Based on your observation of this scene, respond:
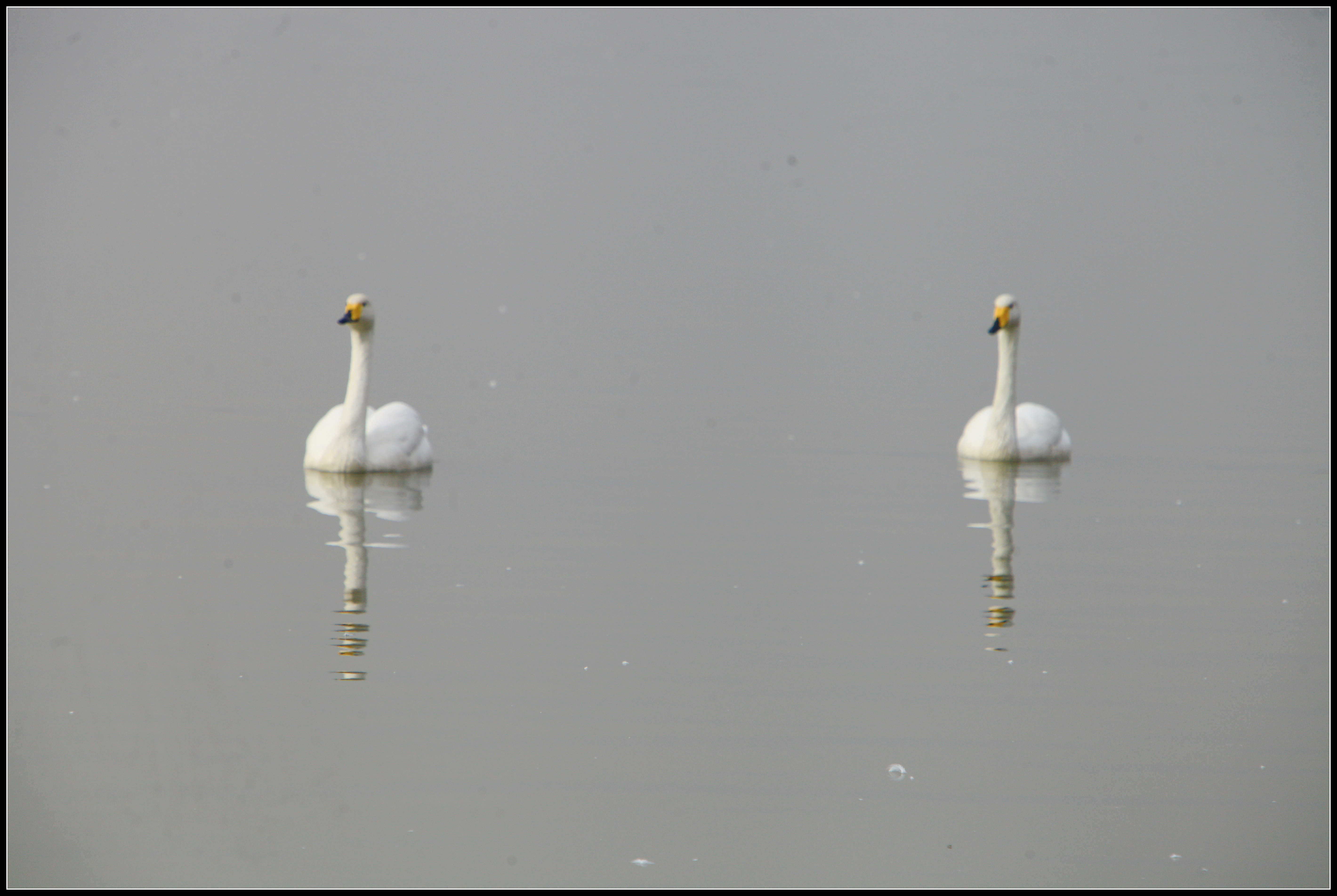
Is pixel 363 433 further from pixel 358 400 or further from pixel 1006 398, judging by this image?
pixel 1006 398

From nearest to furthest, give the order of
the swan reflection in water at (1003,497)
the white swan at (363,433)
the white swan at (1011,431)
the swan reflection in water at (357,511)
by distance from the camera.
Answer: the swan reflection in water at (357,511)
the swan reflection in water at (1003,497)
the white swan at (363,433)
the white swan at (1011,431)

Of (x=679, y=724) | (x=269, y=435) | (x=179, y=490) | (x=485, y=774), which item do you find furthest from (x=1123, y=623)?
(x=269, y=435)

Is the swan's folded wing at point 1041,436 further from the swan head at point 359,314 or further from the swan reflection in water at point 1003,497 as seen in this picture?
the swan head at point 359,314

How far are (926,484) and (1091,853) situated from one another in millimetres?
7167

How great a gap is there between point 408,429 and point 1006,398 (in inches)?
200

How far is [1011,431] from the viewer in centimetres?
1402

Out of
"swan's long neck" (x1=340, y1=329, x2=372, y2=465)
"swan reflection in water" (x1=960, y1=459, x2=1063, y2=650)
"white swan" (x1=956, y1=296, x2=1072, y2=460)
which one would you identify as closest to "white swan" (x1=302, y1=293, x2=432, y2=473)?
"swan's long neck" (x1=340, y1=329, x2=372, y2=465)

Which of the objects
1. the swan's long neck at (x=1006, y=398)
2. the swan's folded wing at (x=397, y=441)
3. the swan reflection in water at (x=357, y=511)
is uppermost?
the swan's long neck at (x=1006, y=398)

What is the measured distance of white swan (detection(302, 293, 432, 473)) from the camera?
1238 cm

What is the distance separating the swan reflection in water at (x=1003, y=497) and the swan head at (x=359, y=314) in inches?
190

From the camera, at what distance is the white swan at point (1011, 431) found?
45.9ft

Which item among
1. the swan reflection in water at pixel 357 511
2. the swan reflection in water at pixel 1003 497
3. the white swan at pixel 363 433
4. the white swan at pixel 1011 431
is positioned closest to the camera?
the swan reflection in water at pixel 357 511

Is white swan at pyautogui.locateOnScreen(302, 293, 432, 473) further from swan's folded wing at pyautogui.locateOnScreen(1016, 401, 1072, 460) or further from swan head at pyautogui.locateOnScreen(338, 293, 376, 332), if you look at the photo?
swan's folded wing at pyautogui.locateOnScreen(1016, 401, 1072, 460)

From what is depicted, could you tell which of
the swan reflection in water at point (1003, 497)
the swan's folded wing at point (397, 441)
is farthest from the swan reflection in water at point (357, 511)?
the swan reflection in water at point (1003, 497)
